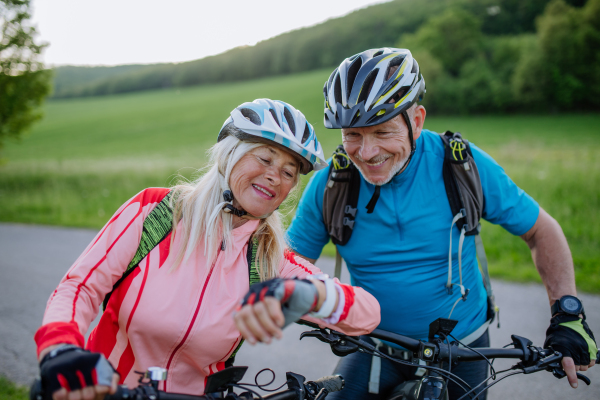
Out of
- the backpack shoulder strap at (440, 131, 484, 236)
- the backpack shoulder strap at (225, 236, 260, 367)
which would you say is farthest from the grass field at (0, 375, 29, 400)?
the backpack shoulder strap at (440, 131, 484, 236)

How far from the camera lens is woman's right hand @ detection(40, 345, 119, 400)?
132cm

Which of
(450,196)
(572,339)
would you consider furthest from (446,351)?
(450,196)

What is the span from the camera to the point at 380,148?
247cm

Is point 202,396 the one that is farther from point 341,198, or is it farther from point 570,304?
point 570,304

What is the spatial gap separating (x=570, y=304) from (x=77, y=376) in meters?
2.39

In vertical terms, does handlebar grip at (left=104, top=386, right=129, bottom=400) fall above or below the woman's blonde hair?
below

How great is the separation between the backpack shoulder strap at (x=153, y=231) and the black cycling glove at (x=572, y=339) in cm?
212

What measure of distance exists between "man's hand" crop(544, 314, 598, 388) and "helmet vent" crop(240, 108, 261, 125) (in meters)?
1.96

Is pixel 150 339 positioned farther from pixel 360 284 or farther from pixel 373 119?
pixel 373 119

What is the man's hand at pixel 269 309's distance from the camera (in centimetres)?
132

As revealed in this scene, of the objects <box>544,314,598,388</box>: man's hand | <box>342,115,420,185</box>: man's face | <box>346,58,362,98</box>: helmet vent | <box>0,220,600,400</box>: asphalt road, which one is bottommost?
<box>0,220,600,400</box>: asphalt road

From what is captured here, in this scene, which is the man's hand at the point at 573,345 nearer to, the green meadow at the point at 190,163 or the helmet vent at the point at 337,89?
the green meadow at the point at 190,163

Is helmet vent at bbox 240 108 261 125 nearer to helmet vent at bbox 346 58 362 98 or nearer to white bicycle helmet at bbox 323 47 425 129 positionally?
white bicycle helmet at bbox 323 47 425 129

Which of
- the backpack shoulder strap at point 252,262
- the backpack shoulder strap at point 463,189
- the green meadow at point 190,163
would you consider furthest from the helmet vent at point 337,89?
the backpack shoulder strap at point 252,262
